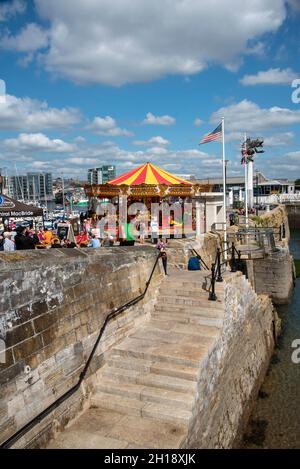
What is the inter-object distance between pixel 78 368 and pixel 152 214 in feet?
34.5

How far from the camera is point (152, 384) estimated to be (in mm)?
6676

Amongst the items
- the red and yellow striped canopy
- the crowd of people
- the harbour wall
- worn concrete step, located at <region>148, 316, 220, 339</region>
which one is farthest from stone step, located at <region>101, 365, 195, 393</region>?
the harbour wall

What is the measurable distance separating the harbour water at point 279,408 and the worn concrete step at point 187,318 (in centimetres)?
278

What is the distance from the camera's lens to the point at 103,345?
722cm

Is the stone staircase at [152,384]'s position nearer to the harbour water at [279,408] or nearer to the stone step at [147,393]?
the stone step at [147,393]

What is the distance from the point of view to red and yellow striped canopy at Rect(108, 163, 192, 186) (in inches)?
606

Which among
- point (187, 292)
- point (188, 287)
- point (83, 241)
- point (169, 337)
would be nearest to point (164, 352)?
point (169, 337)

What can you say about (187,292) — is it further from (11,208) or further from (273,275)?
(273,275)

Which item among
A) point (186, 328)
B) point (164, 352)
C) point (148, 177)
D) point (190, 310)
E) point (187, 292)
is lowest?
point (164, 352)

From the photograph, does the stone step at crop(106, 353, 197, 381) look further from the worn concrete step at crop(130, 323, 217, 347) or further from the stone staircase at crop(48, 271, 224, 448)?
the worn concrete step at crop(130, 323, 217, 347)

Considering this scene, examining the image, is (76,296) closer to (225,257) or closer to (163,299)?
(163,299)

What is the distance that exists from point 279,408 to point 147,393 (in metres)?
4.94
